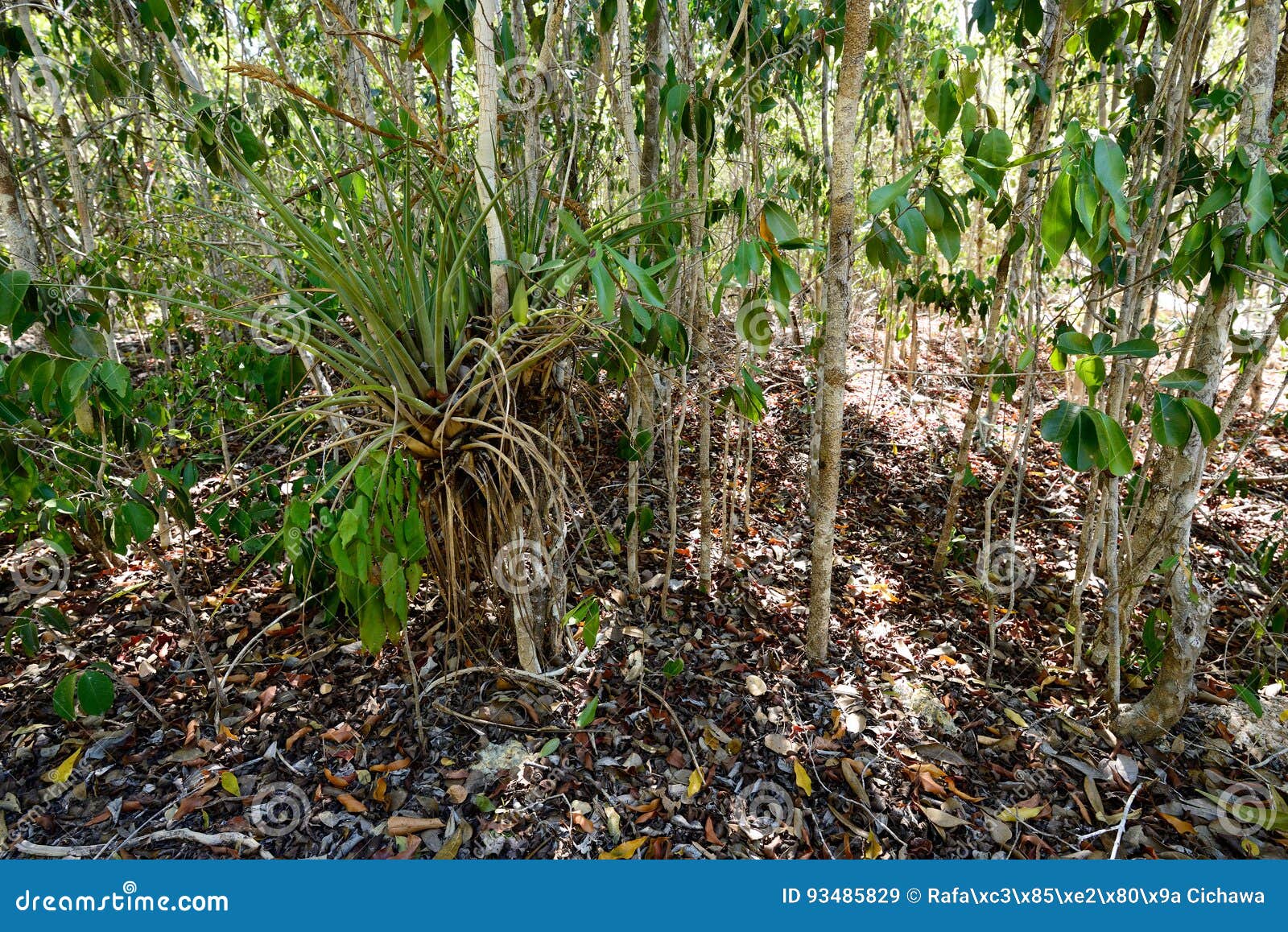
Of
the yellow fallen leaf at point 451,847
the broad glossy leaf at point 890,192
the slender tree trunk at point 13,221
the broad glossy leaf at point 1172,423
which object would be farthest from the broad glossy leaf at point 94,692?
the broad glossy leaf at point 1172,423

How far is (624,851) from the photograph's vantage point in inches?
65.4

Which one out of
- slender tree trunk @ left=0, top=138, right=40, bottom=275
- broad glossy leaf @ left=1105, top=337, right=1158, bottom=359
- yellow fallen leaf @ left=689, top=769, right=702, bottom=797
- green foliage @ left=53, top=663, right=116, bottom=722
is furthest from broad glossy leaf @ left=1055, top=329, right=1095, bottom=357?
slender tree trunk @ left=0, top=138, right=40, bottom=275

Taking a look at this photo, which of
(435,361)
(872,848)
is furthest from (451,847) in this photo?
(435,361)

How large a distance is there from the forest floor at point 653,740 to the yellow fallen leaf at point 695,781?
0.04ft

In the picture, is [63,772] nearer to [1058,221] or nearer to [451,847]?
[451,847]

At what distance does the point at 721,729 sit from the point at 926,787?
20.3 inches

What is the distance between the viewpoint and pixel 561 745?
74.9 inches

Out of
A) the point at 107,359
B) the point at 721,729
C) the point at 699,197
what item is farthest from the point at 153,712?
the point at 699,197

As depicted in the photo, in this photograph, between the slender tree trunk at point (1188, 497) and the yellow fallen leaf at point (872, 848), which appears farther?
the yellow fallen leaf at point (872, 848)

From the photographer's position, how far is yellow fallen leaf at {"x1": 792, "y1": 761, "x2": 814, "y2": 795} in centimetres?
181

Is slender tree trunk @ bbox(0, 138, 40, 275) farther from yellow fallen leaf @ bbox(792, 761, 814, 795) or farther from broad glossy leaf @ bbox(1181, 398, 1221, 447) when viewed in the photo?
broad glossy leaf @ bbox(1181, 398, 1221, 447)

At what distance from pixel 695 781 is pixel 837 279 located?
1250 millimetres

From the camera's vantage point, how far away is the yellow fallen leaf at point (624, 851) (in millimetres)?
1646

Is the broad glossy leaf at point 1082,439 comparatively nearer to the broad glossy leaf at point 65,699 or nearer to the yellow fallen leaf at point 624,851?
the yellow fallen leaf at point 624,851
